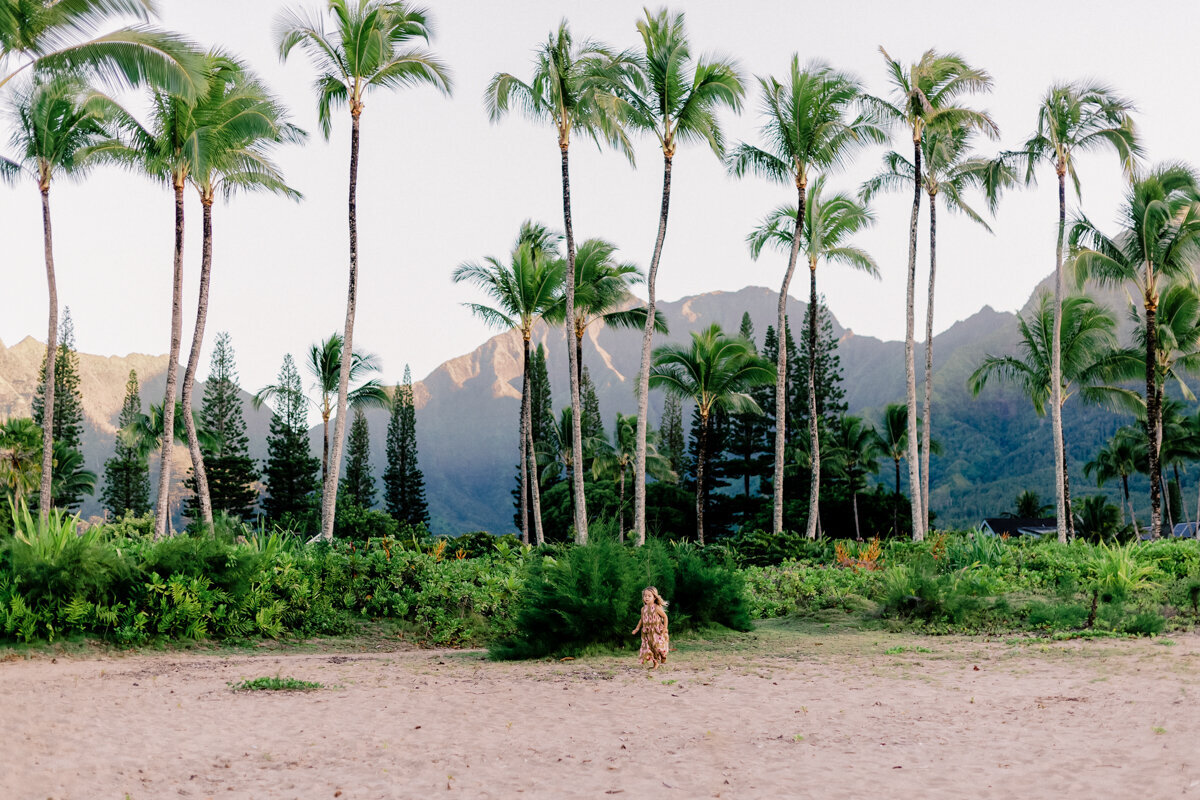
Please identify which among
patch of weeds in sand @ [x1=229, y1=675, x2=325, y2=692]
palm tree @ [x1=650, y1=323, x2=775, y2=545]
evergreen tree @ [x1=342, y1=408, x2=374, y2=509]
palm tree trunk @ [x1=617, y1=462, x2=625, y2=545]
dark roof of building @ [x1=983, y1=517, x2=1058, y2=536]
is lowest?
dark roof of building @ [x1=983, y1=517, x2=1058, y2=536]

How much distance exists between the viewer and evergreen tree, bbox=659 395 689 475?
54.9 meters

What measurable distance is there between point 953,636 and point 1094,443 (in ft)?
304

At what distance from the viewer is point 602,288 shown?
23.5 m

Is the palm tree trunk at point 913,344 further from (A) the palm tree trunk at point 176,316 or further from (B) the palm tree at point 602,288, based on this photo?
(A) the palm tree trunk at point 176,316

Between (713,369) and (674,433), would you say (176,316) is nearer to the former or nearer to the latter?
(713,369)

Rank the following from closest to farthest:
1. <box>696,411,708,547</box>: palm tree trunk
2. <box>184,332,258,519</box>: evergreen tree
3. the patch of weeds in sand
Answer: the patch of weeds in sand < <box>696,411,708,547</box>: palm tree trunk < <box>184,332,258,519</box>: evergreen tree

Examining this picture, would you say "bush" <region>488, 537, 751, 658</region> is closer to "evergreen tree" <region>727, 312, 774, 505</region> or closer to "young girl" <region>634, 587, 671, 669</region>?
"young girl" <region>634, 587, 671, 669</region>

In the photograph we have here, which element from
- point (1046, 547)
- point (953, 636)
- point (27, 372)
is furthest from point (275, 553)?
point (27, 372)

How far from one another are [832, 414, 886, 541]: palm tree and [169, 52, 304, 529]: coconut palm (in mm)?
32303

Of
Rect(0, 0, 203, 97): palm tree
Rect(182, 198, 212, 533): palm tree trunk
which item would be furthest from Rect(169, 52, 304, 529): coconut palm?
Rect(0, 0, 203, 97): palm tree

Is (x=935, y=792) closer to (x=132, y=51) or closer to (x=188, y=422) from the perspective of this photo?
(x=132, y=51)

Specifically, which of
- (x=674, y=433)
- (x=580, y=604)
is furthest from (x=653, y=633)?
(x=674, y=433)

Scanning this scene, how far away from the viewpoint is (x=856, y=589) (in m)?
13.2

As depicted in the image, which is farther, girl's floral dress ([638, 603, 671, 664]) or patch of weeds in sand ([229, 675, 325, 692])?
girl's floral dress ([638, 603, 671, 664])
